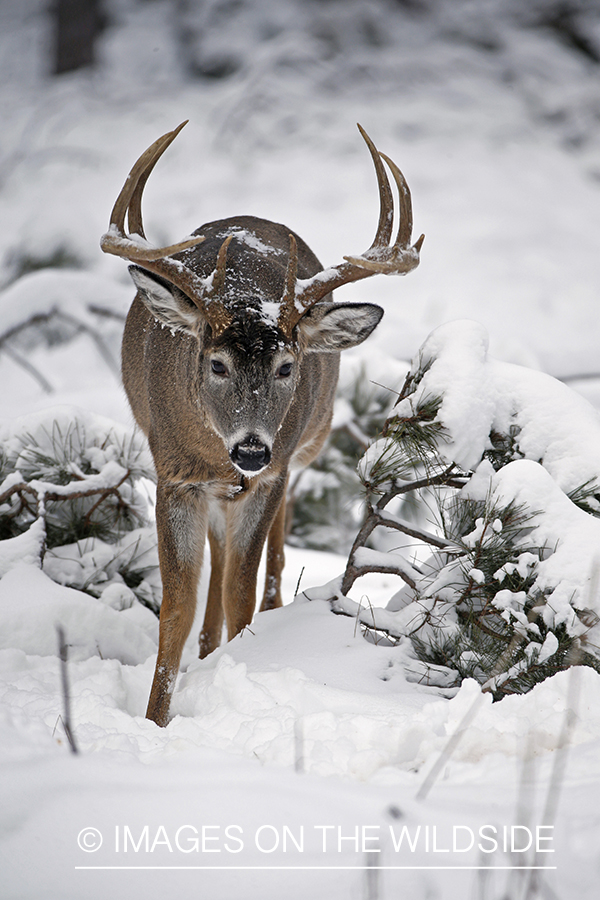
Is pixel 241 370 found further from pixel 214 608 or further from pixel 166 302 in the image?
pixel 214 608

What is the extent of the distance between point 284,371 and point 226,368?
217 mm

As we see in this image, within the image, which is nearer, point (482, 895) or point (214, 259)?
point (482, 895)

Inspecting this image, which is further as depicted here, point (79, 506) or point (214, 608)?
point (214, 608)

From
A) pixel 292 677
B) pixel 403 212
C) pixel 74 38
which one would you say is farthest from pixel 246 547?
pixel 74 38

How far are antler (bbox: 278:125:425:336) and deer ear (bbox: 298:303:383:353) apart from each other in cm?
8

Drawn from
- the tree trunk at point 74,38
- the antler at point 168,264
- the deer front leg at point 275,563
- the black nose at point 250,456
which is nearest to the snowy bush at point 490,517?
the black nose at point 250,456

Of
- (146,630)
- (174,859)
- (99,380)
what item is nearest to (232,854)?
(174,859)

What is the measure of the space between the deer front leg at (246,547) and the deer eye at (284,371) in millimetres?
590

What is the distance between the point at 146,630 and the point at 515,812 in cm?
221

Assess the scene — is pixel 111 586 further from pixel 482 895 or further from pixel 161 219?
pixel 161 219

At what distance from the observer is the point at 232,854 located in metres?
1.48

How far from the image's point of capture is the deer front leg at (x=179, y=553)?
299cm

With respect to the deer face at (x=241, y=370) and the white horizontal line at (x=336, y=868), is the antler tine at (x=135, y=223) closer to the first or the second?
the deer face at (x=241, y=370)

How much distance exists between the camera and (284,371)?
2891mm
